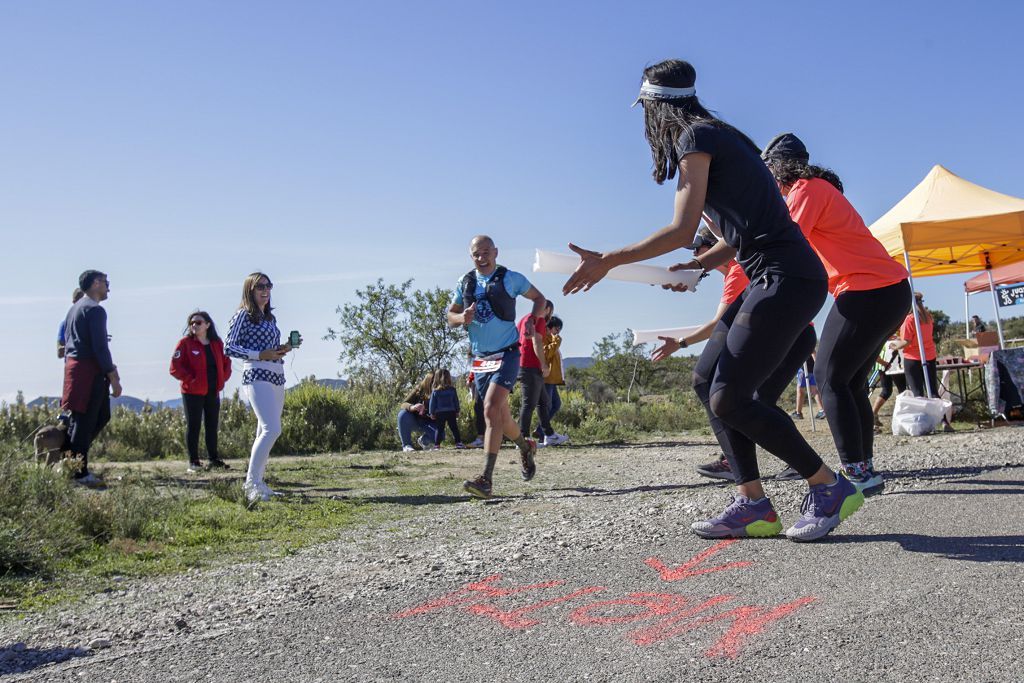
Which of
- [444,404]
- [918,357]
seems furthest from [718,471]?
[444,404]

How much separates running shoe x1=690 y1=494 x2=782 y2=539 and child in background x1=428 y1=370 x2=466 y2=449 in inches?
378

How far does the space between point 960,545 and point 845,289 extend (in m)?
1.62

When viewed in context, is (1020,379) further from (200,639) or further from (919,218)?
(200,639)

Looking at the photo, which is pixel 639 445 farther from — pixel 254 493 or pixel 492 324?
pixel 254 493

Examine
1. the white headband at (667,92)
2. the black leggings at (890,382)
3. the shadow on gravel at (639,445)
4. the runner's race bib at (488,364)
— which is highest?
the white headband at (667,92)

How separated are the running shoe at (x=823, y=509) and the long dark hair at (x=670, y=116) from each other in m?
1.59

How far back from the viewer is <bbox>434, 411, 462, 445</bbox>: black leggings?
14.1 metres

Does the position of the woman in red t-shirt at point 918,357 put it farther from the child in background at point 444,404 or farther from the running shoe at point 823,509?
the running shoe at point 823,509

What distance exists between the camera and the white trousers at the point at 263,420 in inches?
300

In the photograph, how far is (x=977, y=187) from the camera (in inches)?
548

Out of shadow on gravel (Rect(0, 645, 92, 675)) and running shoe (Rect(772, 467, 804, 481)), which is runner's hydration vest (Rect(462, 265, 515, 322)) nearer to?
running shoe (Rect(772, 467, 804, 481))

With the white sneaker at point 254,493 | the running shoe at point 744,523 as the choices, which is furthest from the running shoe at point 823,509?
the white sneaker at point 254,493

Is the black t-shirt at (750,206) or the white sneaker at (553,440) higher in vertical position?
the black t-shirt at (750,206)

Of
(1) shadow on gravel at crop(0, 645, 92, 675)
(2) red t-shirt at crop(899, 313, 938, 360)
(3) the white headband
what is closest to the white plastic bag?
(2) red t-shirt at crop(899, 313, 938, 360)
